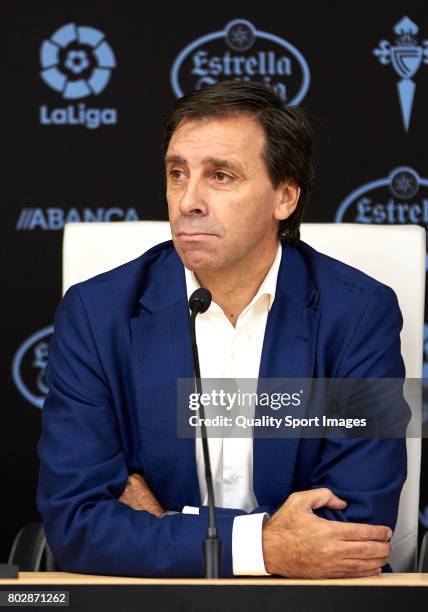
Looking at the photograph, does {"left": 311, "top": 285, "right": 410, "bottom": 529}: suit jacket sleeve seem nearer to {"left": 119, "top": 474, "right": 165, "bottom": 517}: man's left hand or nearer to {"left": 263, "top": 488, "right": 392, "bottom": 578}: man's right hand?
{"left": 263, "top": 488, "right": 392, "bottom": 578}: man's right hand

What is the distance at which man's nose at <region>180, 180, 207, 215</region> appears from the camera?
2.25 meters

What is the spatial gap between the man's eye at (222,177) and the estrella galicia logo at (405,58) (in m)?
1.59

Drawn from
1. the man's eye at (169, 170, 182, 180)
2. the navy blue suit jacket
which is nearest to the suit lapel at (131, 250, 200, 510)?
the navy blue suit jacket

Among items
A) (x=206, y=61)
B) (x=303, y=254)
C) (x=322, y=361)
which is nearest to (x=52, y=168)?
(x=206, y=61)

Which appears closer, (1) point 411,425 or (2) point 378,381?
(2) point 378,381

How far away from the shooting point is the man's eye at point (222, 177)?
2.32m

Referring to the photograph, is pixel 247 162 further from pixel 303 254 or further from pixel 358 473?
pixel 358 473

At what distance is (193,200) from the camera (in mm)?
2252

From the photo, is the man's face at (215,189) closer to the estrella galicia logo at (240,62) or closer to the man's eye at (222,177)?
the man's eye at (222,177)

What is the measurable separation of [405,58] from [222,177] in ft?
5.45

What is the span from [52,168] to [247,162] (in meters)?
1.53

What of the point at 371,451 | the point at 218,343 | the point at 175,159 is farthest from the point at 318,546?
the point at 175,159

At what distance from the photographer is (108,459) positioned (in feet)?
7.32

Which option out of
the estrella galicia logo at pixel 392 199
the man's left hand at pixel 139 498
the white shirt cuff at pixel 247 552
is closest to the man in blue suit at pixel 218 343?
the man's left hand at pixel 139 498
